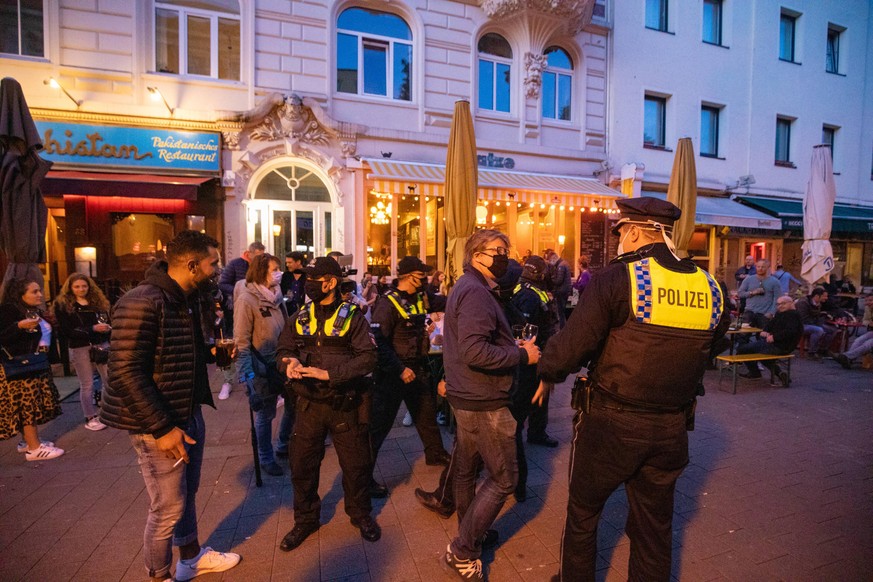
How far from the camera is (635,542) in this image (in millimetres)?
2357

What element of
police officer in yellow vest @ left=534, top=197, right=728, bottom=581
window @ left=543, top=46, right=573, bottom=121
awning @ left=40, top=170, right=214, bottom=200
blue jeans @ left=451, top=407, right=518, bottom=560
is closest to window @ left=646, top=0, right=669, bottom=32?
window @ left=543, top=46, right=573, bottom=121

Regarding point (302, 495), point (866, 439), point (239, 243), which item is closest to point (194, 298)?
point (302, 495)

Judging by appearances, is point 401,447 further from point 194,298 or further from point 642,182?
point 642,182

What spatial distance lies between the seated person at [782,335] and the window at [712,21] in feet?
38.6

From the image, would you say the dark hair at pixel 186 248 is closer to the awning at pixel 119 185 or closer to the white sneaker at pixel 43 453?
the white sneaker at pixel 43 453

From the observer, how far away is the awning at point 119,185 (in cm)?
848

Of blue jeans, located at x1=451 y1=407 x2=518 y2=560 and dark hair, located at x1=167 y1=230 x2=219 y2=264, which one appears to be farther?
blue jeans, located at x1=451 y1=407 x2=518 y2=560

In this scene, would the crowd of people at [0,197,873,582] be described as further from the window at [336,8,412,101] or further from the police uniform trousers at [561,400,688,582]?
the window at [336,8,412,101]

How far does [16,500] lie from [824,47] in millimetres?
23911

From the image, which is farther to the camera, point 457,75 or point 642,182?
point 642,182

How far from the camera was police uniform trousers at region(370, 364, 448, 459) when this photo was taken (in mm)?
3916

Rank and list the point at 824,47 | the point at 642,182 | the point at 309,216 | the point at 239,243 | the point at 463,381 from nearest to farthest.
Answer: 1. the point at 463,381
2. the point at 239,243
3. the point at 309,216
4. the point at 642,182
5. the point at 824,47

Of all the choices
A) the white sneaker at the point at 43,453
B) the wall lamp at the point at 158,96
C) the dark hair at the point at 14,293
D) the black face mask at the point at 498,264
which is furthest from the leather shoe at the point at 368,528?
the wall lamp at the point at 158,96

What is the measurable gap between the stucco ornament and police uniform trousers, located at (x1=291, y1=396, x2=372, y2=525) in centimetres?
1133
